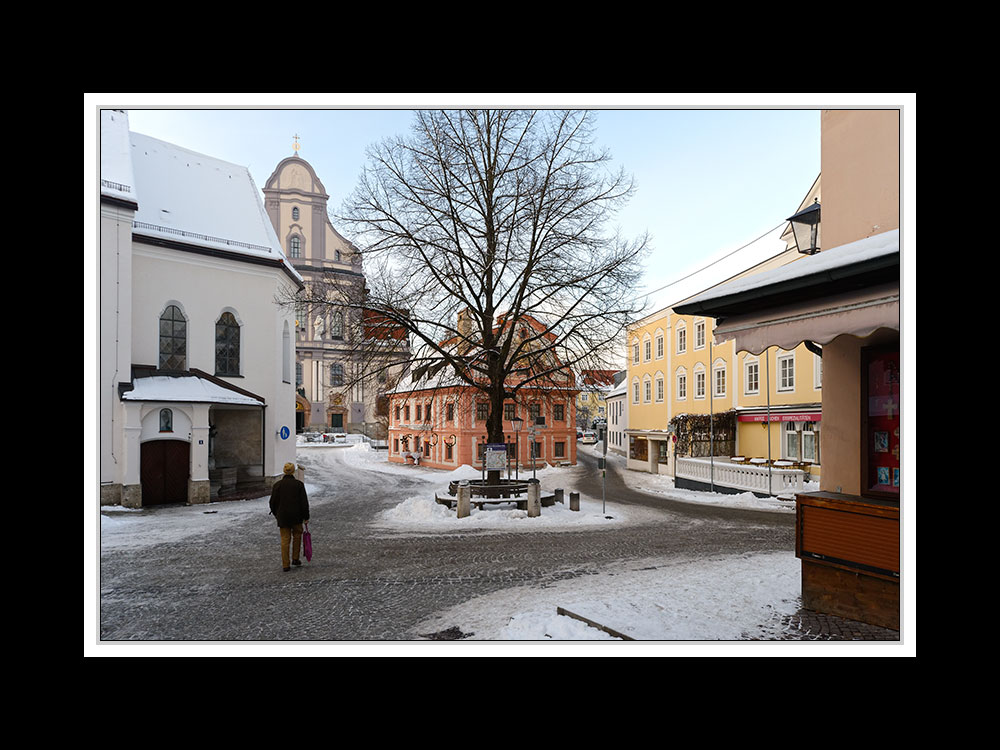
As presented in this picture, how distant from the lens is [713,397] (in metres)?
21.4

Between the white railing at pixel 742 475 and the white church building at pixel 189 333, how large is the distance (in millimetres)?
13862

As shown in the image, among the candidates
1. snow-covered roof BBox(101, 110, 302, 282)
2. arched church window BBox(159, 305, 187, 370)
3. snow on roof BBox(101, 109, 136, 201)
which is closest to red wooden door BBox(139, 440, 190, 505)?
arched church window BBox(159, 305, 187, 370)

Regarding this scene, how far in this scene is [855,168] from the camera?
4.98m

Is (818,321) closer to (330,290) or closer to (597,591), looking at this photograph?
(597,591)

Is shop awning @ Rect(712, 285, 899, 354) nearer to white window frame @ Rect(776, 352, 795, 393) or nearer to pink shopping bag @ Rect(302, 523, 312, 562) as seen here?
pink shopping bag @ Rect(302, 523, 312, 562)

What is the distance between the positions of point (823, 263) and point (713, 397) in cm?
1826

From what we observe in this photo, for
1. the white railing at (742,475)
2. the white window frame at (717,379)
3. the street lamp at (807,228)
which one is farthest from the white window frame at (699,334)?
the street lamp at (807,228)

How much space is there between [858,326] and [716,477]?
15958 mm

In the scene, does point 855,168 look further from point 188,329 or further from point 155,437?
point 188,329

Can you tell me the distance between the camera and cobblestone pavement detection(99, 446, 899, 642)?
5359 mm

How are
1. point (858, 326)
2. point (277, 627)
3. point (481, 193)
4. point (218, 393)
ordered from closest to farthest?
point (858, 326), point (277, 627), point (481, 193), point (218, 393)

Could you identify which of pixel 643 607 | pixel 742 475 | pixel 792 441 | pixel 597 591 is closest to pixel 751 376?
pixel 792 441

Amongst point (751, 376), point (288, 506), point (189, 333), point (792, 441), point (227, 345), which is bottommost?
point (792, 441)
